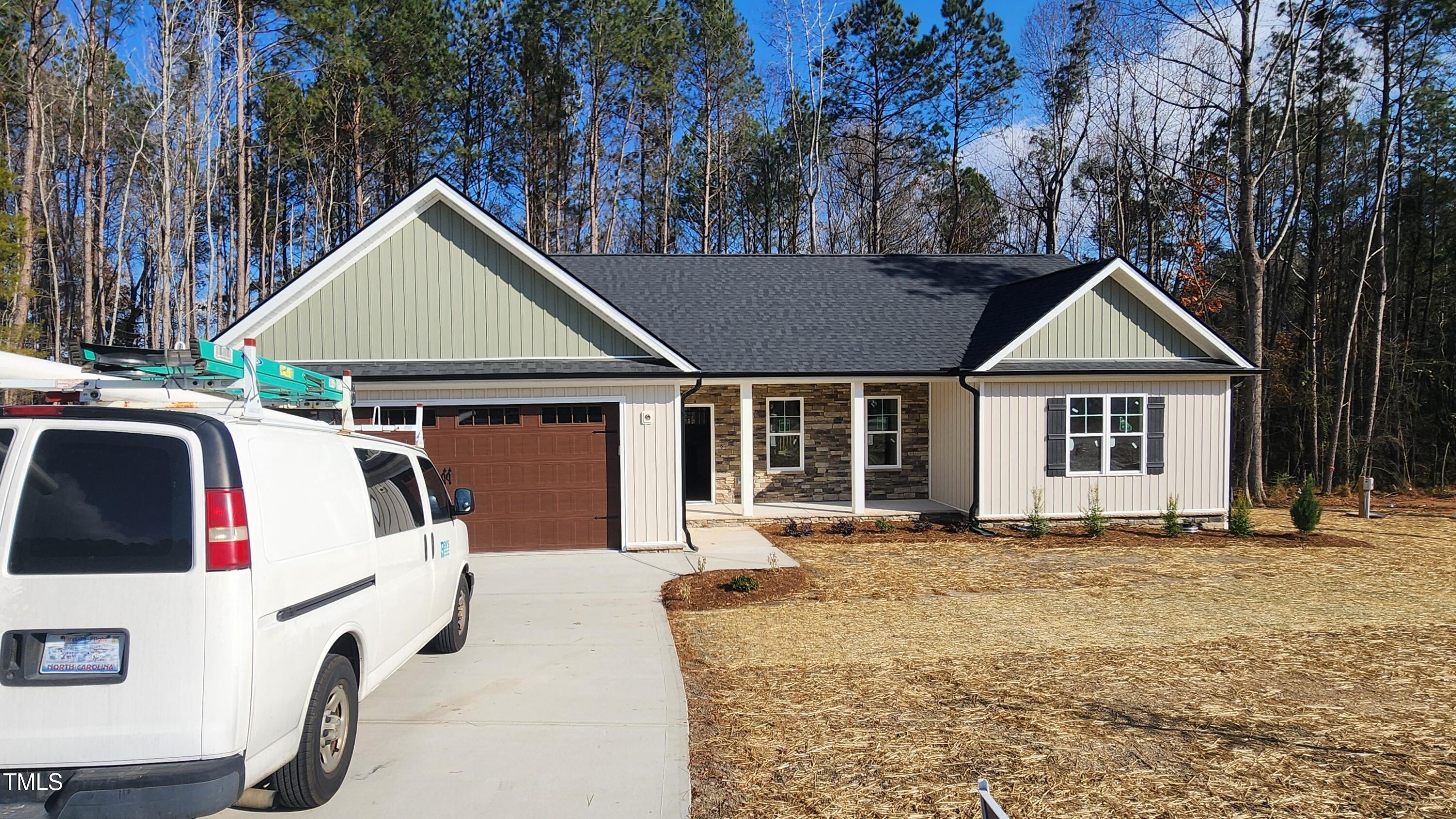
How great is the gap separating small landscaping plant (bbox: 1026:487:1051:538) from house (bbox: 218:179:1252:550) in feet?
0.49

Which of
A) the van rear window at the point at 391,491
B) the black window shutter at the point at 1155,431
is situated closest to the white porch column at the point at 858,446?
the black window shutter at the point at 1155,431

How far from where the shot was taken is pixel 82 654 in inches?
128

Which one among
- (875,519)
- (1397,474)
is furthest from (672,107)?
(1397,474)

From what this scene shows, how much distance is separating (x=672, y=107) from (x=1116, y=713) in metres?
27.7

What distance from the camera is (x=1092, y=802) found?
14.8 ft

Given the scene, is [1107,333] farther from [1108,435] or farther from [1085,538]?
[1085,538]

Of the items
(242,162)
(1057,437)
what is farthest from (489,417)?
(242,162)

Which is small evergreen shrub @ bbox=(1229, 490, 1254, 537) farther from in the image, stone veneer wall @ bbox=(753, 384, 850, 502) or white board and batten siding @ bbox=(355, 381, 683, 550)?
white board and batten siding @ bbox=(355, 381, 683, 550)

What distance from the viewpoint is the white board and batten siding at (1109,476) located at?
46.4 ft

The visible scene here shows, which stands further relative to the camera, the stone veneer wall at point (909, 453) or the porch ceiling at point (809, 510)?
the stone veneer wall at point (909, 453)

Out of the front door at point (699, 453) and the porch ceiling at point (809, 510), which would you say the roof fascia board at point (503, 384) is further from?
the front door at point (699, 453)

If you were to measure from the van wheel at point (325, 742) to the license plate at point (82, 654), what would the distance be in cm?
95

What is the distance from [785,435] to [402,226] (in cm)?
775

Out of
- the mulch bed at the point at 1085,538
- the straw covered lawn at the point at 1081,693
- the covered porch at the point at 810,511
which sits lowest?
the straw covered lawn at the point at 1081,693
